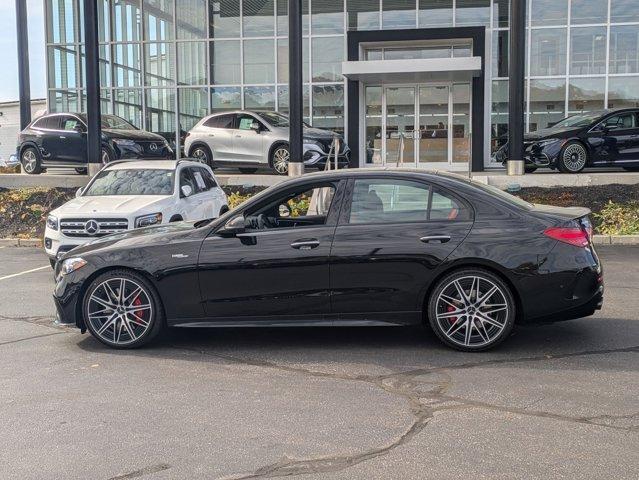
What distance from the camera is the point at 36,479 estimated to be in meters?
3.80

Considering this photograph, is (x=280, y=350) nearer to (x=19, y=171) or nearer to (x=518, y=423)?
(x=518, y=423)

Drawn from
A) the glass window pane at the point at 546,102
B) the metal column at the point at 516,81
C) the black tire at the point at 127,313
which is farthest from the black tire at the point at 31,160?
the glass window pane at the point at 546,102

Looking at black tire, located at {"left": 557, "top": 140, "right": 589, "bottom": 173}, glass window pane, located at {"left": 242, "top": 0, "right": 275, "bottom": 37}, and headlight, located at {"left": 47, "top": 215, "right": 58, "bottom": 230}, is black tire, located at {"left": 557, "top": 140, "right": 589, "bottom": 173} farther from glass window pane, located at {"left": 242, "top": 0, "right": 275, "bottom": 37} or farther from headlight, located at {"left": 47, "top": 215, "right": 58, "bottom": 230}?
glass window pane, located at {"left": 242, "top": 0, "right": 275, "bottom": 37}

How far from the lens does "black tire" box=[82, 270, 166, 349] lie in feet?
21.0

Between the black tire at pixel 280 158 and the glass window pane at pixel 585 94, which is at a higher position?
the glass window pane at pixel 585 94

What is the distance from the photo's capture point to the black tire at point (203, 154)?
1984 centimetres

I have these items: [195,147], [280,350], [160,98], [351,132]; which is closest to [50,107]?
[160,98]

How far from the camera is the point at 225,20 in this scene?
999 inches

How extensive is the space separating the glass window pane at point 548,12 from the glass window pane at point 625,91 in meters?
2.61

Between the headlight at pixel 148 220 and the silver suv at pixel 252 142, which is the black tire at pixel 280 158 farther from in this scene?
the headlight at pixel 148 220

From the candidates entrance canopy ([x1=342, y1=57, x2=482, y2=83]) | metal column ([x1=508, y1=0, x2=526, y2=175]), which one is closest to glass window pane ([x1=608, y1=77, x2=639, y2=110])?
entrance canopy ([x1=342, y1=57, x2=482, y2=83])

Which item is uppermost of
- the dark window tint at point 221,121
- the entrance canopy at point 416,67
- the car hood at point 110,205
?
the entrance canopy at point 416,67

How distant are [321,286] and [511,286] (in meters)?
1.65

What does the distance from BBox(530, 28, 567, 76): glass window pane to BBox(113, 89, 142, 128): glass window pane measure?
1402cm
